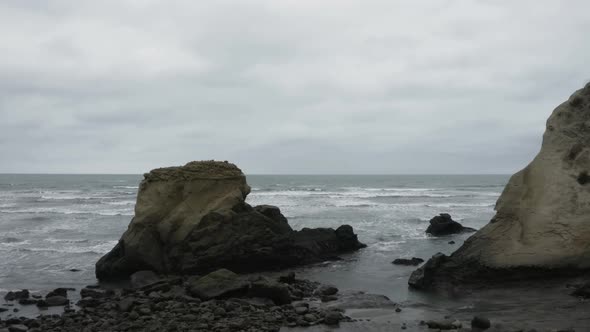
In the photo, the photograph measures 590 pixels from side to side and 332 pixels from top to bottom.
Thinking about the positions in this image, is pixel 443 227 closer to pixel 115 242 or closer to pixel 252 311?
pixel 115 242

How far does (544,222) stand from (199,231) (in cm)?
996

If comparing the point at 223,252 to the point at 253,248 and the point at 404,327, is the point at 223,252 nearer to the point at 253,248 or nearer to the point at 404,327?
the point at 253,248

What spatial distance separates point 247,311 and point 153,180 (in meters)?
8.08

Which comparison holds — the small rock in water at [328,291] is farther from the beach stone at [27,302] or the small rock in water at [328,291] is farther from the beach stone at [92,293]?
the beach stone at [27,302]

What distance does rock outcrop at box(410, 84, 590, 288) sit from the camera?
1211 cm

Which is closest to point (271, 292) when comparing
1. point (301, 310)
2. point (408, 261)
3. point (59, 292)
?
point (301, 310)

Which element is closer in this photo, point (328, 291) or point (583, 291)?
point (583, 291)

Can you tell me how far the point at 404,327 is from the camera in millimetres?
9922

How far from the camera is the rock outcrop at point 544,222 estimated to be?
39.7ft

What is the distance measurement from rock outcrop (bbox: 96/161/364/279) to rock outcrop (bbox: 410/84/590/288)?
209 inches

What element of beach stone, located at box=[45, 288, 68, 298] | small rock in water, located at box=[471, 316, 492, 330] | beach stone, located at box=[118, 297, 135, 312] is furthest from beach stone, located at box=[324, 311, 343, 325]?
beach stone, located at box=[45, 288, 68, 298]

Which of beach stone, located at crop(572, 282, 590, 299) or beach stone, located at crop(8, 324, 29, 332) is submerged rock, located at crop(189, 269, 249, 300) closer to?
beach stone, located at crop(8, 324, 29, 332)

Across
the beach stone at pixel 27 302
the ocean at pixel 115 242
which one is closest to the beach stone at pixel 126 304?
the beach stone at pixel 27 302

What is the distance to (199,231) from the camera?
1670 cm
